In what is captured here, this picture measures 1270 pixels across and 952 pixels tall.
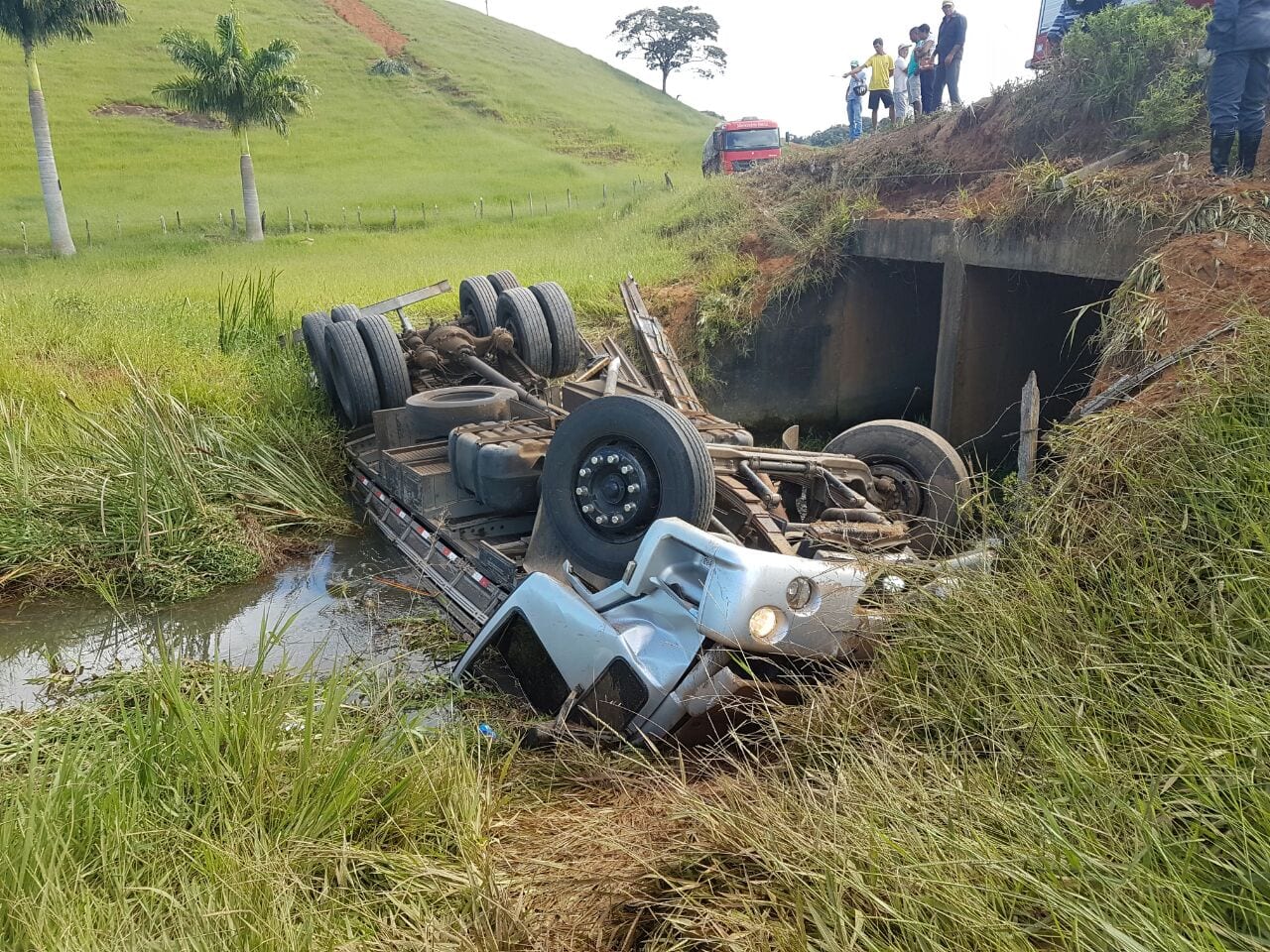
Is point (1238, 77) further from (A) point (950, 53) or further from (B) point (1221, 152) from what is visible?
(A) point (950, 53)

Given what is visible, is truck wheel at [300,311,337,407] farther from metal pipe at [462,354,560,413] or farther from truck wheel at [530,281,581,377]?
truck wheel at [530,281,581,377]

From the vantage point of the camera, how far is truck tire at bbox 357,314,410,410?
22.9 feet

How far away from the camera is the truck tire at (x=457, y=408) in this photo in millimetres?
6172

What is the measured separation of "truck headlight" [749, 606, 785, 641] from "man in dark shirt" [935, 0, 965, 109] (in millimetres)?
11236

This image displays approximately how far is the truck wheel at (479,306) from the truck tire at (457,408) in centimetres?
162

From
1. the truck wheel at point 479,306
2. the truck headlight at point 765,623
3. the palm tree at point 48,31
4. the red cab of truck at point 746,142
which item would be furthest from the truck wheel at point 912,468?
the palm tree at point 48,31

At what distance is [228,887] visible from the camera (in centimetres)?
224

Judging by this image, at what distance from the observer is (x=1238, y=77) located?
6301mm

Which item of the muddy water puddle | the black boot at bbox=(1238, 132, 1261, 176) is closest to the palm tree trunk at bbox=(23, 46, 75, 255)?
the muddy water puddle

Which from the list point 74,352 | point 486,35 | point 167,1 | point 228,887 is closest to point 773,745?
point 228,887

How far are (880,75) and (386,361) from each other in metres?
11.4

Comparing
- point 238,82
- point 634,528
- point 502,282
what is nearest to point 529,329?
point 502,282

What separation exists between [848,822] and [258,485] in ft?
19.6

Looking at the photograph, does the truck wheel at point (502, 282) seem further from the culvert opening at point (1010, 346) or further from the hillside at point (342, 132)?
the hillside at point (342, 132)
